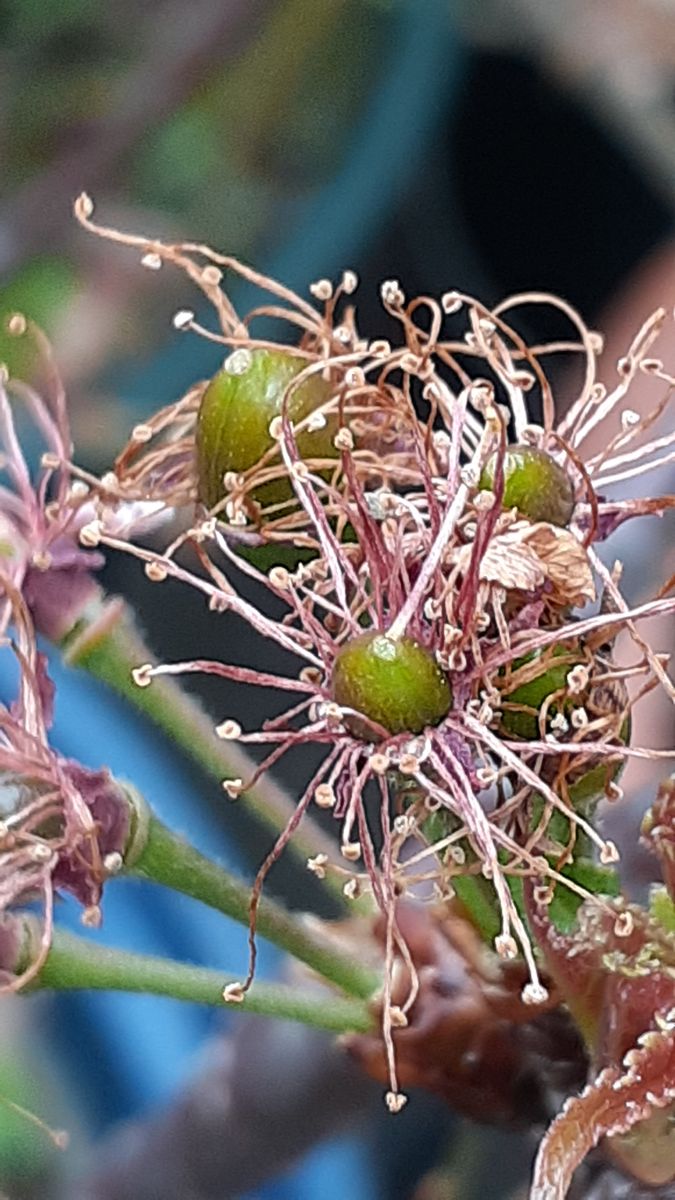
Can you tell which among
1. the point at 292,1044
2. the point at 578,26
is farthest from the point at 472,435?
the point at 578,26

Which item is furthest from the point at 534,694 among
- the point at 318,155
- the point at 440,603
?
the point at 318,155

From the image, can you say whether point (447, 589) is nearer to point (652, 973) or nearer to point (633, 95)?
point (652, 973)

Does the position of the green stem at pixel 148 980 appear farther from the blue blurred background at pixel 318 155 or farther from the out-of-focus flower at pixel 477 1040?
the blue blurred background at pixel 318 155

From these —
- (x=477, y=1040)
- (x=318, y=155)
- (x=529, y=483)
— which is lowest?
(x=318, y=155)

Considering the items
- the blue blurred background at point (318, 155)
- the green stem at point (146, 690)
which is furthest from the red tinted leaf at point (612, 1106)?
the blue blurred background at point (318, 155)

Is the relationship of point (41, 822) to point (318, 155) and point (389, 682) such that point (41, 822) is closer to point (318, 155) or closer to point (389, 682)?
point (389, 682)
